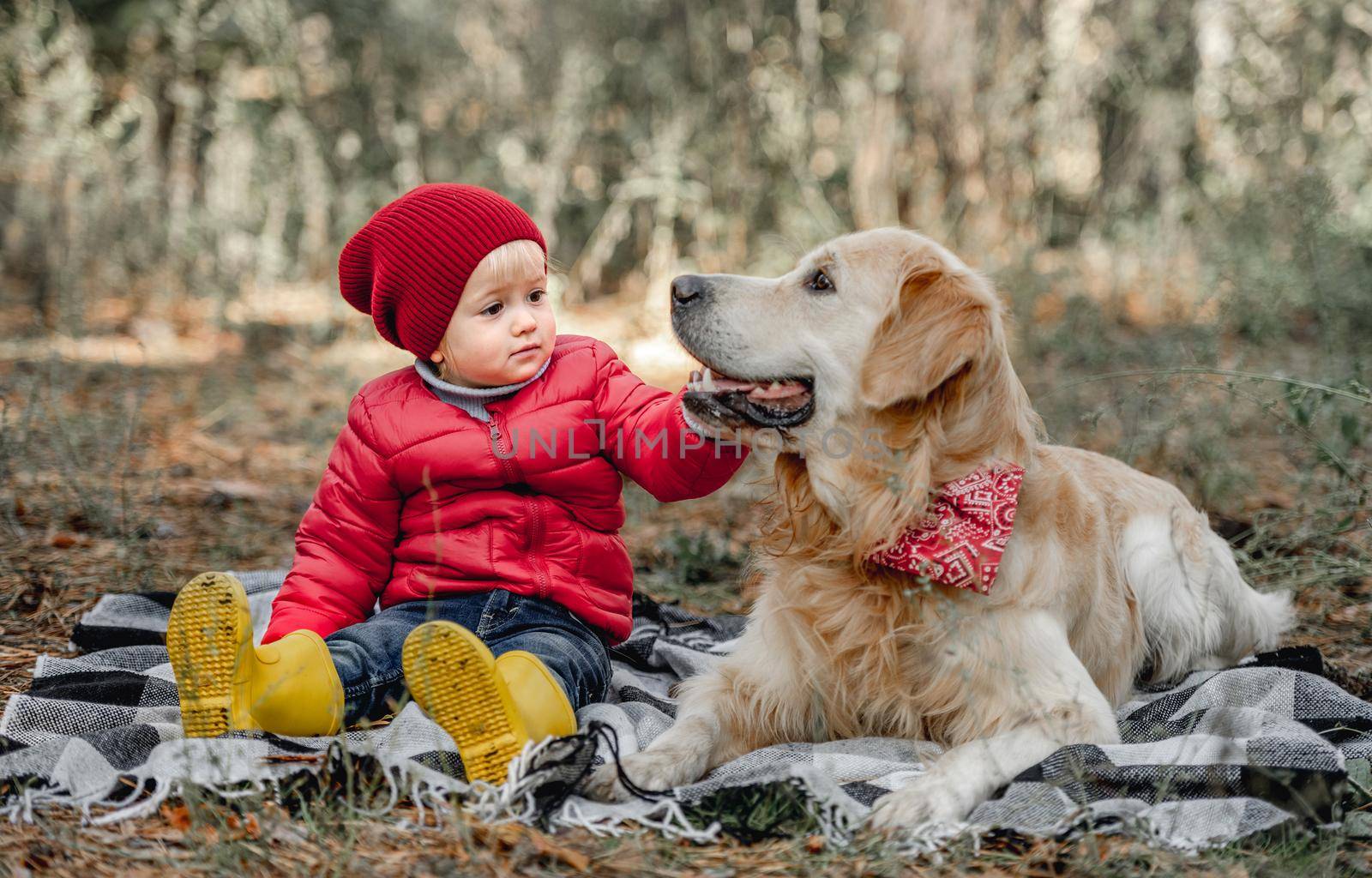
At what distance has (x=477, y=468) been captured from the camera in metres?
2.82

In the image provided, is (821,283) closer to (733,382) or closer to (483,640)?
(733,382)

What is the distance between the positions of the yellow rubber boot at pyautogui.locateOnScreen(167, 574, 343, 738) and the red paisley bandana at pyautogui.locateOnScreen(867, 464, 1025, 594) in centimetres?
127

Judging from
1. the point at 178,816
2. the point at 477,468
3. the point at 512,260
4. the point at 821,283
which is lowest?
the point at 178,816

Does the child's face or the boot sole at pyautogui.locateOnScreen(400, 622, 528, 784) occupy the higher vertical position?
the child's face

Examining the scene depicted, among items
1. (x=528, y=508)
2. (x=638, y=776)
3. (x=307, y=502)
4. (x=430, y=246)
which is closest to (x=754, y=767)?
(x=638, y=776)

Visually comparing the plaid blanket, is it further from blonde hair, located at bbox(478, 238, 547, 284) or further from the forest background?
→ the forest background

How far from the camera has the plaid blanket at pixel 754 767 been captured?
7.02 feet

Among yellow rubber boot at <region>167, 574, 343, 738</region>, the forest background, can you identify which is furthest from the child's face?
the forest background

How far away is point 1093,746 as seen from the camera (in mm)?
2369

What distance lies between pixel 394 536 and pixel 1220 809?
1996 mm

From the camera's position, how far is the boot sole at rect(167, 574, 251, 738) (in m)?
2.28

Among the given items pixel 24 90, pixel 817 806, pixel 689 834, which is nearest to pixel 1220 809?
pixel 817 806

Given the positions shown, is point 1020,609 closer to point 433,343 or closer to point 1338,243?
point 433,343

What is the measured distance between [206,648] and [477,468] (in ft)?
2.52
